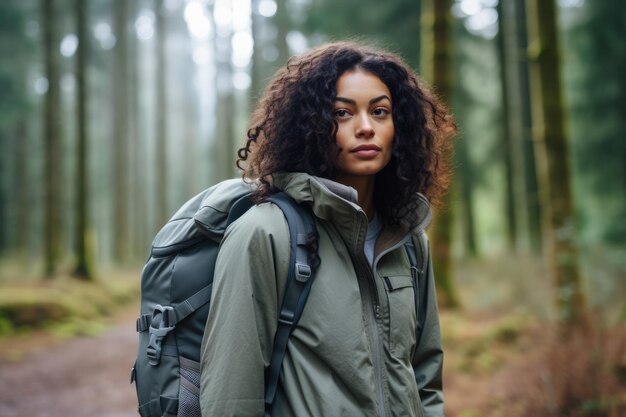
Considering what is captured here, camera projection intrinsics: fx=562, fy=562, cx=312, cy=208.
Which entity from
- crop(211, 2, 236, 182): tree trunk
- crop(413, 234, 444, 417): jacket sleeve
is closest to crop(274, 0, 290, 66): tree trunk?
crop(211, 2, 236, 182): tree trunk

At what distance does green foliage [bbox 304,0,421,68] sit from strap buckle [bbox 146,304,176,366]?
41.7 ft

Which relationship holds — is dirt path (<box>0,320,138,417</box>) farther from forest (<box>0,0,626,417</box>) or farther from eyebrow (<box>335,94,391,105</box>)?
eyebrow (<box>335,94,391,105</box>)

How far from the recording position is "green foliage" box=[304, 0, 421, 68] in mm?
14391

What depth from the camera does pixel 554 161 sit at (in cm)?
706

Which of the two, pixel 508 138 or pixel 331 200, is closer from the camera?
pixel 331 200

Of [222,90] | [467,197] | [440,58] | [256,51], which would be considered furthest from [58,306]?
[222,90]

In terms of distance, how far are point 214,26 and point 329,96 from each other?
28253 millimetres

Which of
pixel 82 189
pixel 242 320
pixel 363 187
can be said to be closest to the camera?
pixel 242 320

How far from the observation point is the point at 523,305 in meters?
9.43

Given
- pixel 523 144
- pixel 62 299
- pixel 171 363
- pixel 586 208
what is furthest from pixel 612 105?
pixel 171 363

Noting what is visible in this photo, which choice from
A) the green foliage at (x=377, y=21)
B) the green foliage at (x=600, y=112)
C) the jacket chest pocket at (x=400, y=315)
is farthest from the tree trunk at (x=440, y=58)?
the jacket chest pocket at (x=400, y=315)

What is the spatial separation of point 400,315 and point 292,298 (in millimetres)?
506

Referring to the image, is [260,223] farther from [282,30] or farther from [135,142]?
[135,142]

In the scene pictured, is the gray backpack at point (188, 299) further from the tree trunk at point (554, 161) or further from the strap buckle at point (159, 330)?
the tree trunk at point (554, 161)
